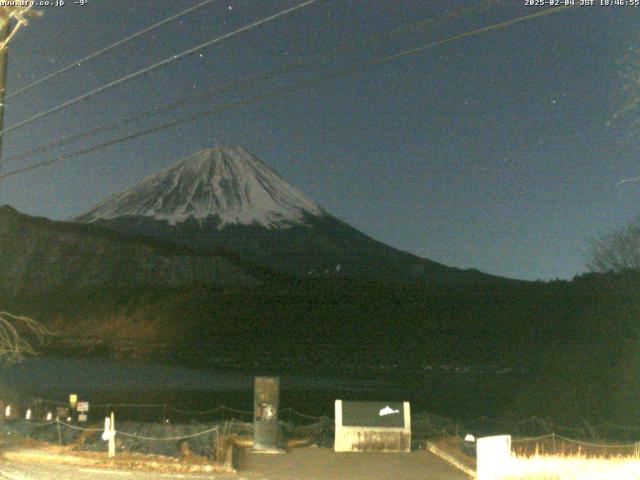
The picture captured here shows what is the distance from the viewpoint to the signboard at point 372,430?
1900cm

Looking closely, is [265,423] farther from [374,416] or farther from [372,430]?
[374,416]

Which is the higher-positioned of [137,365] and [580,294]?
[580,294]

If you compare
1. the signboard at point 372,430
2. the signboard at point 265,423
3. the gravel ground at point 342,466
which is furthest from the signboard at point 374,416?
the signboard at point 265,423

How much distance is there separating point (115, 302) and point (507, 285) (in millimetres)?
54855

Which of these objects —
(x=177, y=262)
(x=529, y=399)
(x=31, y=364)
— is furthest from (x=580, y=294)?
(x=177, y=262)

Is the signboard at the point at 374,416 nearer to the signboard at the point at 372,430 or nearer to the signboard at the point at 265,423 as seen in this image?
the signboard at the point at 372,430

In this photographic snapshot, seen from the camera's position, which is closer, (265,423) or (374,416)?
(265,423)

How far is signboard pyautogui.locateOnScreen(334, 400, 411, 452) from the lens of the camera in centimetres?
1900

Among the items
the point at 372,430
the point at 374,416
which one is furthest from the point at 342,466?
the point at 374,416

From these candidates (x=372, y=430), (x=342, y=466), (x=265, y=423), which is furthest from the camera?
(x=372, y=430)

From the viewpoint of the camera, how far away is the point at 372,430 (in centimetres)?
1912

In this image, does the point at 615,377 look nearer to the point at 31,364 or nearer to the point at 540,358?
the point at 540,358

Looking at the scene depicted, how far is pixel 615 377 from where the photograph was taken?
49344 mm

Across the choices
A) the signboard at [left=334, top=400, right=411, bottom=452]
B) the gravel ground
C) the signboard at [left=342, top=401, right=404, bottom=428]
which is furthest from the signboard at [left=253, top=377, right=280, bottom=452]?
the signboard at [left=342, top=401, right=404, bottom=428]
